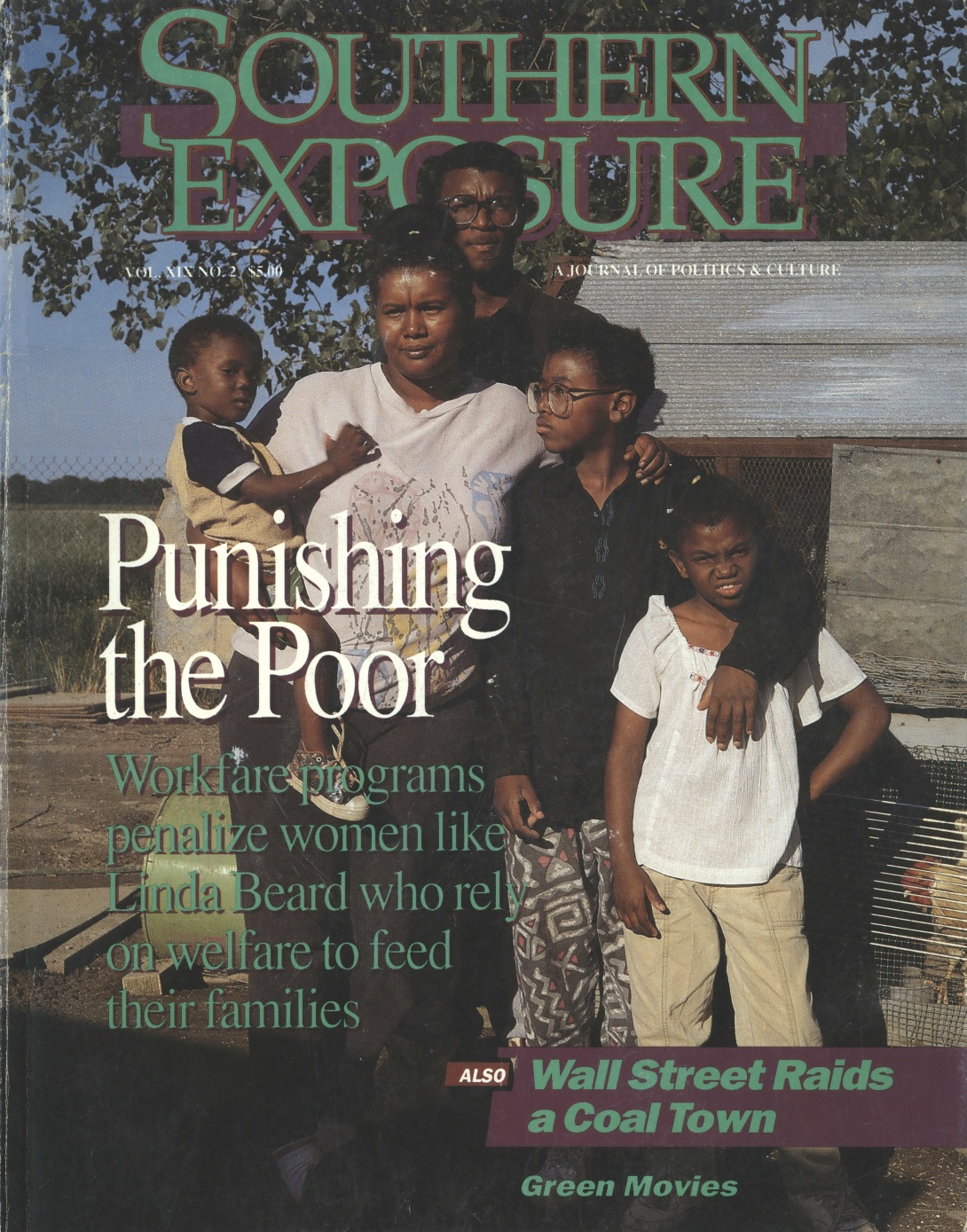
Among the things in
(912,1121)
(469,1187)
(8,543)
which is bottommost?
(469,1187)

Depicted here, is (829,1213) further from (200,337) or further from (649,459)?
(200,337)

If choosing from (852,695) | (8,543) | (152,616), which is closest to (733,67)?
(852,695)

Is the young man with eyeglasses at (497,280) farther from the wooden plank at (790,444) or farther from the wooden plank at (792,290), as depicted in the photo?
the wooden plank at (790,444)

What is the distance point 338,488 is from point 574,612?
2.63ft

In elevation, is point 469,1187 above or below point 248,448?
below

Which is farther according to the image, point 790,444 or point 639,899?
point 790,444

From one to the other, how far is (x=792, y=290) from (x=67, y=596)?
7.98ft

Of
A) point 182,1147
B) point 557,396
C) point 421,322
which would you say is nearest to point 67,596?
point 421,322

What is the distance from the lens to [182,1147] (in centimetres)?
346

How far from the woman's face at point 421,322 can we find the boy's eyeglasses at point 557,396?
253 mm

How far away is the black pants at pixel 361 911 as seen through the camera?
3369mm

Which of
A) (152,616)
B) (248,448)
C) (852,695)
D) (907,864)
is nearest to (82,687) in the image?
(152,616)

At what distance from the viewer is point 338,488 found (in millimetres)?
3326

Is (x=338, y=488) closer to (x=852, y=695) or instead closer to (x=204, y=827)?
(x=204, y=827)
